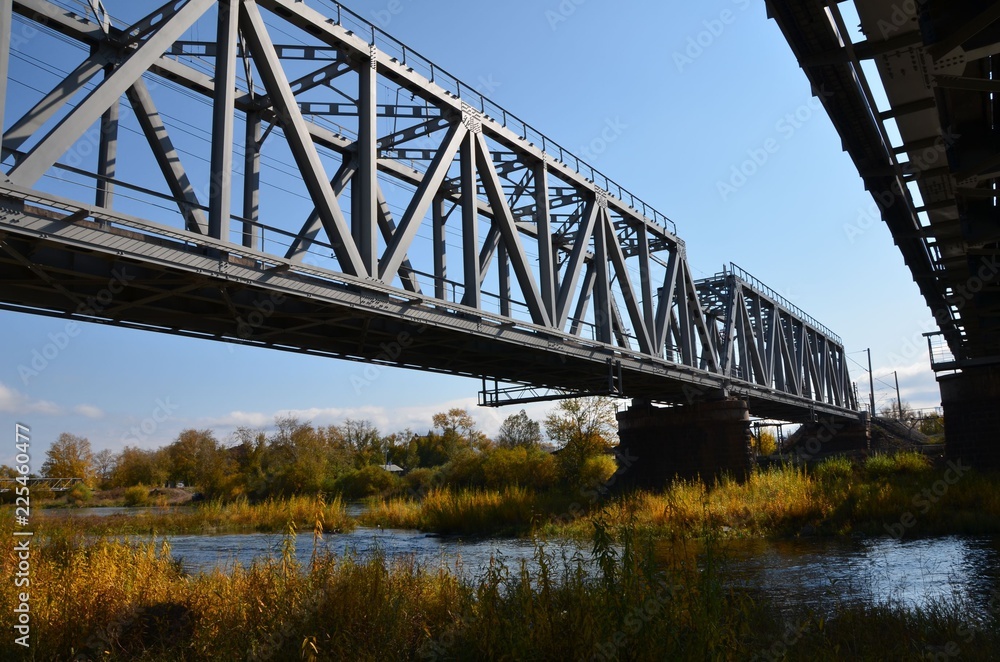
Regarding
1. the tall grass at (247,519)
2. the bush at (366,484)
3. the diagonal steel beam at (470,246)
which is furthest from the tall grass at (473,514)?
the bush at (366,484)

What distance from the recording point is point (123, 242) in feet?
35.2

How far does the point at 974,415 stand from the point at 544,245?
23337 millimetres

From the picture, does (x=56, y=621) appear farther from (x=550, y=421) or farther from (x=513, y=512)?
(x=550, y=421)

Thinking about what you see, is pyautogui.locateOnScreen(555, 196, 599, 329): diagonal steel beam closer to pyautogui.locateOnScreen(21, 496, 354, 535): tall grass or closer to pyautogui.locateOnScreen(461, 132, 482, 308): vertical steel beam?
pyautogui.locateOnScreen(461, 132, 482, 308): vertical steel beam

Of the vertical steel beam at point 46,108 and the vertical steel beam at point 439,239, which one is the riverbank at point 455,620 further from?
the vertical steel beam at point 439,239

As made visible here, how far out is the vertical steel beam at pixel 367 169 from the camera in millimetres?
15023

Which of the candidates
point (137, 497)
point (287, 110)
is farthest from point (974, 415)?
point (137, 497)

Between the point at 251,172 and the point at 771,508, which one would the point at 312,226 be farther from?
the point at 771,508

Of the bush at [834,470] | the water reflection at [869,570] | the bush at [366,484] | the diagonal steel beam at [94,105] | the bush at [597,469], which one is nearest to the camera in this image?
the diagonal steel beam at [94,105]

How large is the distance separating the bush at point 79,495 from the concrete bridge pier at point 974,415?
186 feet

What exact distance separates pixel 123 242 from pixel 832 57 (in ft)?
36.7

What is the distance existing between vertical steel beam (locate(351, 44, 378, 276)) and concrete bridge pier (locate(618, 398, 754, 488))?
24104 millimetres

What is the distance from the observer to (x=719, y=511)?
2453 centimetres

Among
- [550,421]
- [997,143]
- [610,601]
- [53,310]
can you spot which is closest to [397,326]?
[53,310]
